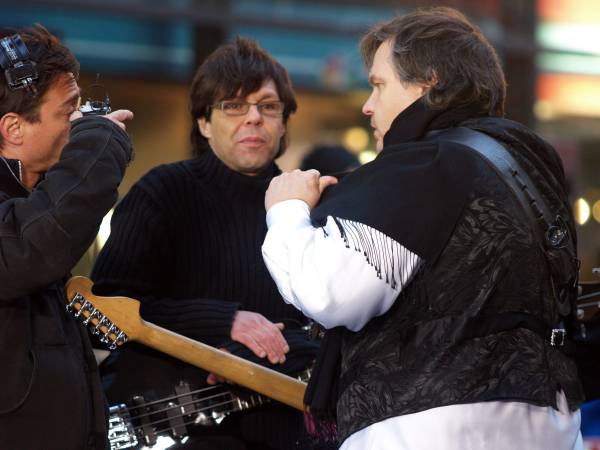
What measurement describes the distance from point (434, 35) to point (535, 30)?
25.8ft

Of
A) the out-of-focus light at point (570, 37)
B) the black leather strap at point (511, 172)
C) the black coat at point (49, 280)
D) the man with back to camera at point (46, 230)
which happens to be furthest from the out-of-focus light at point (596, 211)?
the black coat at point (49, 280)

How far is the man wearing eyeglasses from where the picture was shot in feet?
11.4

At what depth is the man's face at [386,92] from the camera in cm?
282

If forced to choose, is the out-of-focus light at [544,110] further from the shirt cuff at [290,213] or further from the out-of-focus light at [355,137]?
the shirt cuff at [290,213]

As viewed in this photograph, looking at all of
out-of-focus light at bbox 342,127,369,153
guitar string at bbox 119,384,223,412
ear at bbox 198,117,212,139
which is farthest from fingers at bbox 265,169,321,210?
out-of-focus light at bbox 342,127,369,153

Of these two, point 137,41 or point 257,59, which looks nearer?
point 257,59

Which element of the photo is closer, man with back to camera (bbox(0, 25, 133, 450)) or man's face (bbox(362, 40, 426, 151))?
man with back to camera (bbox(0, 25, 133, 450))

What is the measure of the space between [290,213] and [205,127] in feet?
4.47

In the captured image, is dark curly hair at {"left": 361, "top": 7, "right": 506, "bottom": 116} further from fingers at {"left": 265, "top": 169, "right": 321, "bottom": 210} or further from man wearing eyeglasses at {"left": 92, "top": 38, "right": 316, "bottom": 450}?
man wearing eyeglasses at {"left": 92, "top": 38, "right": 316, "bottom": 450}

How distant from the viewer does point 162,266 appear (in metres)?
3.64

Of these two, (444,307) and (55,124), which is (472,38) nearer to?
(444,307)

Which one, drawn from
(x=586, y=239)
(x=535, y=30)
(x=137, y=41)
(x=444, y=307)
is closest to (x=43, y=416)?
(x=444, y=307)

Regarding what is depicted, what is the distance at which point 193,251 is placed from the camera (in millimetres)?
3707

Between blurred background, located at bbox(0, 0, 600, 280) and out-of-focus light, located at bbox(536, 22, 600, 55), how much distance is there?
0.01m
